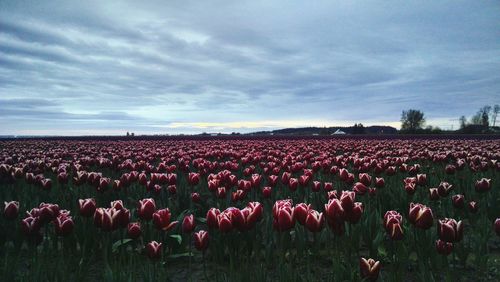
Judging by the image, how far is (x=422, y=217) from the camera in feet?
12.9

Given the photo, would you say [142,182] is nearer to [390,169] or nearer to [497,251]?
[390,169]

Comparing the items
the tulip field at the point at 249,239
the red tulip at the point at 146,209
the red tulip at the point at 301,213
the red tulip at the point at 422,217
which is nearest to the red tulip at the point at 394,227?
the tulip field at the point at 249,239

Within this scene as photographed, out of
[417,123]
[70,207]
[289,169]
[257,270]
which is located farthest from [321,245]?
[417,123]

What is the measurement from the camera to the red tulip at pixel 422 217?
153 inches

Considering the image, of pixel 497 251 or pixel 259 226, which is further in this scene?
pixel 497 251

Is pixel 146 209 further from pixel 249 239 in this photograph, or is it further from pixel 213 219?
pixel 249 239

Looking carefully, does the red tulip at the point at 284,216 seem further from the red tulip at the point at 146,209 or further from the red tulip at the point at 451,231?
the red tulip at the point at 146,209

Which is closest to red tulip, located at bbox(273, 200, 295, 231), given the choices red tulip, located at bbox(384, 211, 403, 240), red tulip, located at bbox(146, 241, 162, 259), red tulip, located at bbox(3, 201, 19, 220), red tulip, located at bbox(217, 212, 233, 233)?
red tulip, located at bbox(217, 212, 233, 233)

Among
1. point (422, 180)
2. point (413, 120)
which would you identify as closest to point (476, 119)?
point (413, 120)

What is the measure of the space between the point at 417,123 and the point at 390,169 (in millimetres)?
138952

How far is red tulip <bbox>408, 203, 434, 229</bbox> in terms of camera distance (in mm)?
3883

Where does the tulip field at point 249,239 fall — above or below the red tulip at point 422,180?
below

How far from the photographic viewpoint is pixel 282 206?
384cm

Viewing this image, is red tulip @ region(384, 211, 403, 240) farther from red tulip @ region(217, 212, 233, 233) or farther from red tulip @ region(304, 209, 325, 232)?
red tulip @ region(217, 212, 233, 233)
